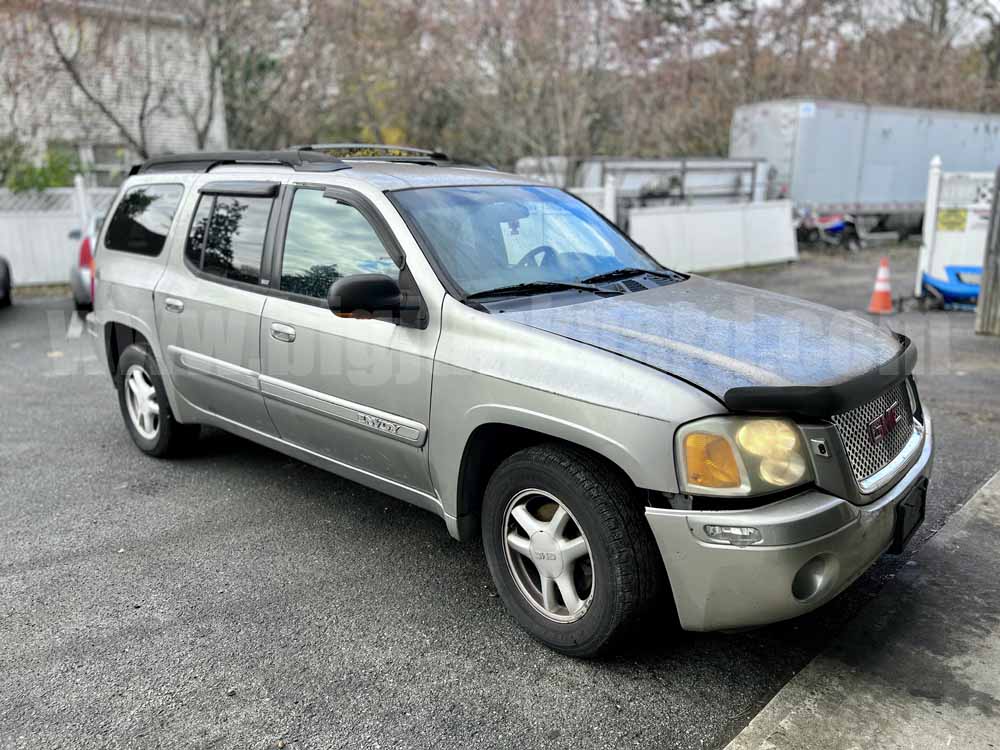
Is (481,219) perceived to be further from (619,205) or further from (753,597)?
Answer: (619,205)

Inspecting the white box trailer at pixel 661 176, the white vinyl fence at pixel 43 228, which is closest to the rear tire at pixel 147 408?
the white vinyl fence at pixel 43 228

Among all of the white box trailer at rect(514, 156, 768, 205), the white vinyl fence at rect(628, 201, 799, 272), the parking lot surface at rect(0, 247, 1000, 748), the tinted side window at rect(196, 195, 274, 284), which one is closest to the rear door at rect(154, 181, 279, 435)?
the tinted side window at rect(196, 195, 274, 284)

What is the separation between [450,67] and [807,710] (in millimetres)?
16329

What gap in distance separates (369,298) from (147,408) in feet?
8.52

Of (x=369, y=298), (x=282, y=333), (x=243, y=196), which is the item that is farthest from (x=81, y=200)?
(x=369, y=298)

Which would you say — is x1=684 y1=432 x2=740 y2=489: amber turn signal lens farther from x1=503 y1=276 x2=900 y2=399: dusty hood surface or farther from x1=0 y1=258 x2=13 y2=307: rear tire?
x1=0 y1=258 x2=13 y2=307: rear tire

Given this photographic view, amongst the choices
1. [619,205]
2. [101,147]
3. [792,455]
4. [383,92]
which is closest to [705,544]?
[792,455]

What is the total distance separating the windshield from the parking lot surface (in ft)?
4.45

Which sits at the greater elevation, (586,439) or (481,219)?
(481,219)

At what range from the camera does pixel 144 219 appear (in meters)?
5.18

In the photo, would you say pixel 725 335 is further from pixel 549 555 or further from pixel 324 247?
pixel 324 247

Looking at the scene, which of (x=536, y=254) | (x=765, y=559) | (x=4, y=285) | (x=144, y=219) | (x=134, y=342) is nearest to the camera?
(x=765, y=559)

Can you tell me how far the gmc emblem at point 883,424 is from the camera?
298cm

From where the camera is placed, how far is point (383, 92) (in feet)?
60.4
